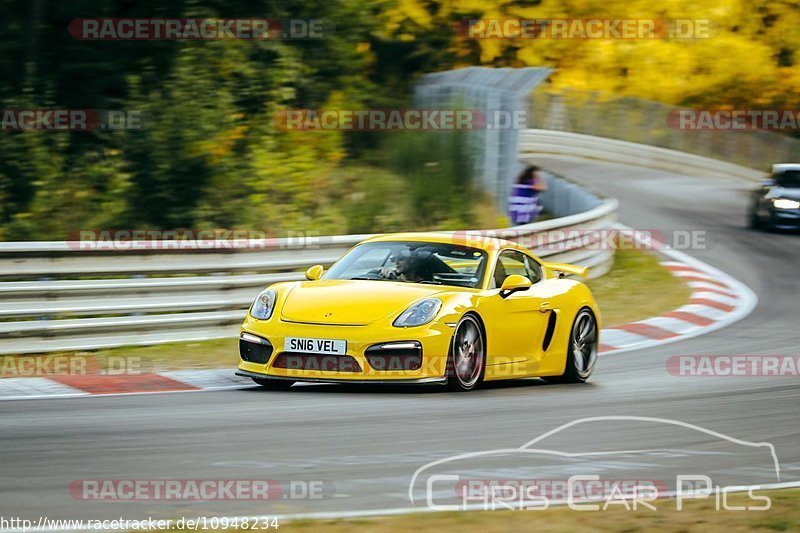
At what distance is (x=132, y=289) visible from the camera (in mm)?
11789

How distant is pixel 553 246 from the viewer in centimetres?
1747

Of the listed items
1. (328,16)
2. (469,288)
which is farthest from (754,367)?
(328,16)

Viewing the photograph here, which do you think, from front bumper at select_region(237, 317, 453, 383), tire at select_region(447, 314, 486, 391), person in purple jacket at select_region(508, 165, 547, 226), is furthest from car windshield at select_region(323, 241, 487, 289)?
person in purple jacket at select_region(508, 165, 547, 226)

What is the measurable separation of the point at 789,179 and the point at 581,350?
53.8 ft

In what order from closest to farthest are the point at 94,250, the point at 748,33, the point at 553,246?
the point at 94,250 → the point at 553,246 → the point at 748,33

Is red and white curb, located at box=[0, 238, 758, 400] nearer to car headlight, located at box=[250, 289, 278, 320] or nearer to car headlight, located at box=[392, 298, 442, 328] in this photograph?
car headlight, located at box=[250, 289, 278, 320]

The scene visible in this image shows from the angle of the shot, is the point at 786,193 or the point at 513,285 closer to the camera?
the point at 513,285

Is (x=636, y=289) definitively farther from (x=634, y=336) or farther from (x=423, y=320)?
(x=423, y=320)

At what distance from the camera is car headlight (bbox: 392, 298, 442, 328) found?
9531mm

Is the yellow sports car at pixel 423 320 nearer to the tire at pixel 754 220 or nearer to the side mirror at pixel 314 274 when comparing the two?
the side mirror at pixel 314 274

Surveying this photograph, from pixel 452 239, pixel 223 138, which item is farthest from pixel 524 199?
pixel 452 239

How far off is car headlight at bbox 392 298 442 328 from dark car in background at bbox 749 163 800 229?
17.6m

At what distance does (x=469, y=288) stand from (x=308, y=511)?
189 inches

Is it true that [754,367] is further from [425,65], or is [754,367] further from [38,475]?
[425,65]
